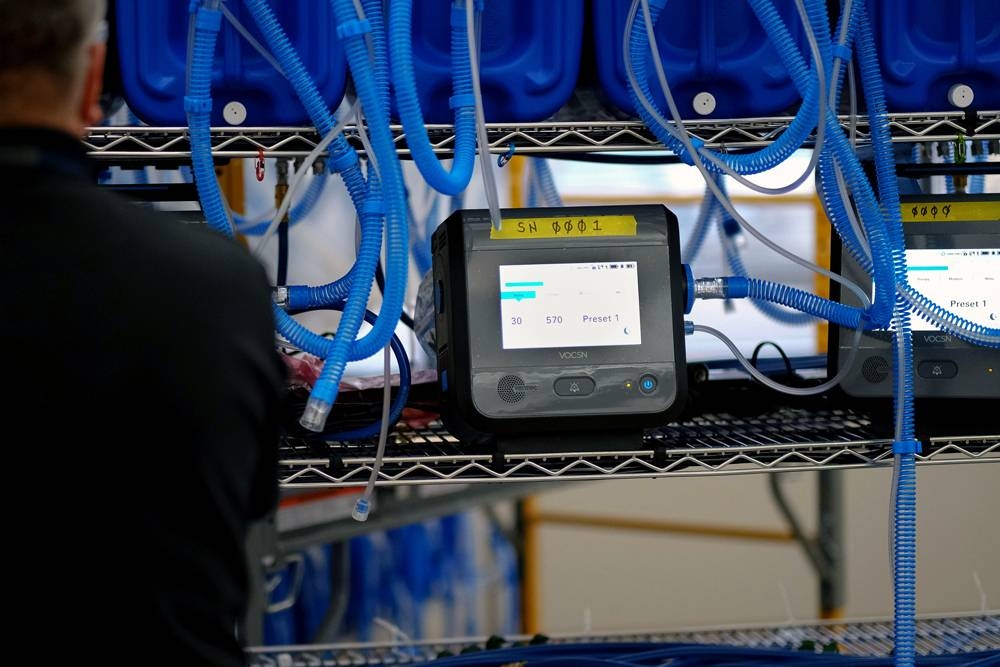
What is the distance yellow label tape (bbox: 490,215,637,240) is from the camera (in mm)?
1336

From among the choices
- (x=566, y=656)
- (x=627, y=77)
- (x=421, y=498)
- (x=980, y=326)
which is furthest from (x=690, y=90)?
(x=421, y=498)

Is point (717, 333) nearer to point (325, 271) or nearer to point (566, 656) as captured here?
point (566, 656)

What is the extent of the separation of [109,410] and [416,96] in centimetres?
54

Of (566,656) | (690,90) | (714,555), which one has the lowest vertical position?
(714,555)

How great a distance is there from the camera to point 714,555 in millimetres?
3570

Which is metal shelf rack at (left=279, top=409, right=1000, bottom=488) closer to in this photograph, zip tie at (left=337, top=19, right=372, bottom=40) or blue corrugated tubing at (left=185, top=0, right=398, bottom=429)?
blue corrugated tubing at (left=185, top=0, right=398, bottom=429)

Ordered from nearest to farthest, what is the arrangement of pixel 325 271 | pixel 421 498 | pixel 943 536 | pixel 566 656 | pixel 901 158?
pixel 566 656 → pixel 901 158 → pixel 325 271 → pixel 421 498 → pixel 943 536

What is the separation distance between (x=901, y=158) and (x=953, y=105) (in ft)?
1.28

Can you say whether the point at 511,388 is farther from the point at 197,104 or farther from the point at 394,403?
the point at 197,104

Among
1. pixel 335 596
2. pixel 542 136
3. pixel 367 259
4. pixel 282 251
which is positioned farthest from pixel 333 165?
pixel 335 596

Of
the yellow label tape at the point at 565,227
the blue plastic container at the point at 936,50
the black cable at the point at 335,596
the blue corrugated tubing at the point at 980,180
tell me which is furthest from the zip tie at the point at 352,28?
the black cable at the point at 335,596

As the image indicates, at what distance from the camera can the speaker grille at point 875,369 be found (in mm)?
1395

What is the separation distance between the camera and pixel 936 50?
1344 millimetres

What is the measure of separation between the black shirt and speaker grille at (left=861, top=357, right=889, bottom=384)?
883mm
